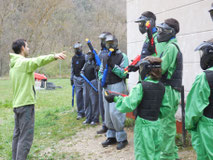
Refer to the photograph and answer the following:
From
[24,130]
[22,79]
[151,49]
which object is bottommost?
[24,130]

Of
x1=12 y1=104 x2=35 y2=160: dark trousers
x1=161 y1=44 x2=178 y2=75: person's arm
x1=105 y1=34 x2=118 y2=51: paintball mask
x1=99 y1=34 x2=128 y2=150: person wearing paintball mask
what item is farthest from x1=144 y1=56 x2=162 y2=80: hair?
x1=12 y1=104 x2=35 y2=160: dark trousers

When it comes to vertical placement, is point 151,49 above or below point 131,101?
above

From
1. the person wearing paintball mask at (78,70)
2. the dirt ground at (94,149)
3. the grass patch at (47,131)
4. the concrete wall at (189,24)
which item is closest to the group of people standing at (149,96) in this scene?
the dirt ground at (94,149)

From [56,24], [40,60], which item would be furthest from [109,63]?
[56,24]

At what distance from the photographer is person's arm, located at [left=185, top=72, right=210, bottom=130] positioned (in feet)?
9.52

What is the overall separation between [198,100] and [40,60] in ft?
8.75

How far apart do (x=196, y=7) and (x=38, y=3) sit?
69.1ft

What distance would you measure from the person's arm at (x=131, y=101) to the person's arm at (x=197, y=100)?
0.71 metres

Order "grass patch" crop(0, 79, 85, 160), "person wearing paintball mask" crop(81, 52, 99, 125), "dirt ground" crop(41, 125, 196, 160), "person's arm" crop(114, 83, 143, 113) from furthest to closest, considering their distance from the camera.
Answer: "person wearing paintball mask" crop(81, 52, 99, 125) → "grass patch" crop(0, 79, 85, 160) → "dirt ground" crop(41, 125, 196, 160) → "person's arm" crop(114, 83, 143, 113)

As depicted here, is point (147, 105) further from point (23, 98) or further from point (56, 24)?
point (56, 24)

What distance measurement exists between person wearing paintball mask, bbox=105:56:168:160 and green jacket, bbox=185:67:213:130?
638 millimetres

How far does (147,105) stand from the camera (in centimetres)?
365

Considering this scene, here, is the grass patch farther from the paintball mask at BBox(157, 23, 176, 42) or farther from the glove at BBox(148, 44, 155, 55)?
the paintball mask at BBox(157, 23, 176, 42)

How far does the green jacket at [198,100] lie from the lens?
9.52 ft
